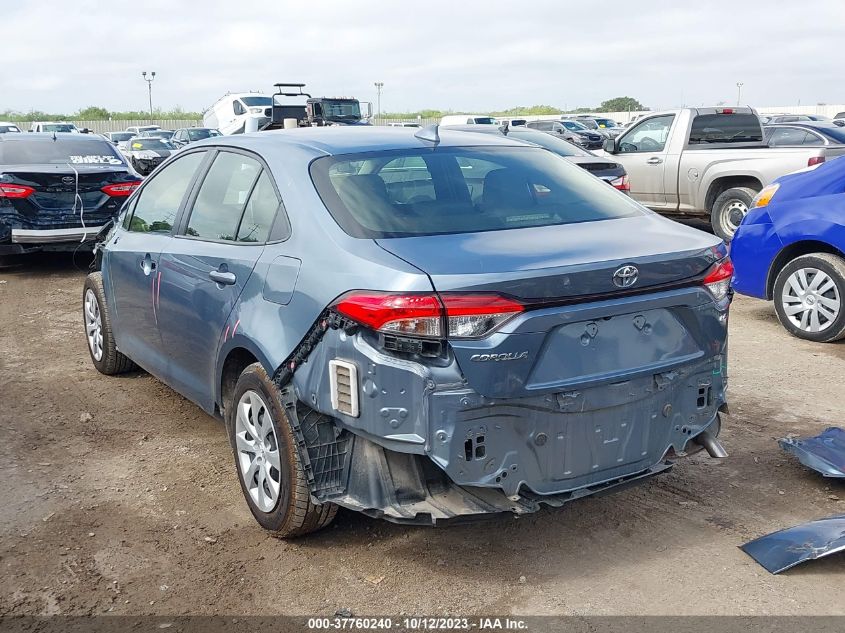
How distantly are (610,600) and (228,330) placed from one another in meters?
2.01

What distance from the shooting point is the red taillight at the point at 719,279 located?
362 centimetres

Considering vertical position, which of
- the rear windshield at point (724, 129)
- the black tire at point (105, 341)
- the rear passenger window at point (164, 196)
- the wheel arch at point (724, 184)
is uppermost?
the rear windshield at point (724, 129)

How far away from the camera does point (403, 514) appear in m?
3.25

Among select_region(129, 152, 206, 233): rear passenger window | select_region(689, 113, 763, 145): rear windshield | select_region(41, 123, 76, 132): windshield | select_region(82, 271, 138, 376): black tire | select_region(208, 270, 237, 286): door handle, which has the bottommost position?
select_region(82, 271, 138, 376): black tire

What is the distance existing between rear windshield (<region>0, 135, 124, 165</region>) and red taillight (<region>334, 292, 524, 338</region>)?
861 cm

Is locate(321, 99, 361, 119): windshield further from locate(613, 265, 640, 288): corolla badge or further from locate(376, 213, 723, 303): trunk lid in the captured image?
locate(613, 265, 640, 288): corolla badge

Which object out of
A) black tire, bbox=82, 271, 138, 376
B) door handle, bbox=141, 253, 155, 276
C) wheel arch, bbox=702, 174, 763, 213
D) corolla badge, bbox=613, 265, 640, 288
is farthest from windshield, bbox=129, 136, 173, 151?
Answer: corolla badge, bbox=613, 265, 640, 288

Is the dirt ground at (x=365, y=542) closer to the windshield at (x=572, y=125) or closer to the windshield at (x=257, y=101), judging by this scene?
the windshield at (x=257, y=101)

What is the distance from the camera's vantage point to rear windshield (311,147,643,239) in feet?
11.8

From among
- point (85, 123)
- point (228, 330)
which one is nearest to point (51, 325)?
point (228, 330)

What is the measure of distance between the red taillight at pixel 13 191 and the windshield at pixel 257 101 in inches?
947

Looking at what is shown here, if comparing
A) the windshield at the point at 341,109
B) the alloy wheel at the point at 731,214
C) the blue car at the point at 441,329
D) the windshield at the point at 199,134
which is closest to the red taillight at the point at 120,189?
the blue car at the point at 441,329

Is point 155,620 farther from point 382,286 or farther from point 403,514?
point 382,286

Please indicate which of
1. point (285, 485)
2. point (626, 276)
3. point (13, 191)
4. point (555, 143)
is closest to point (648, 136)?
point (555, 143)
